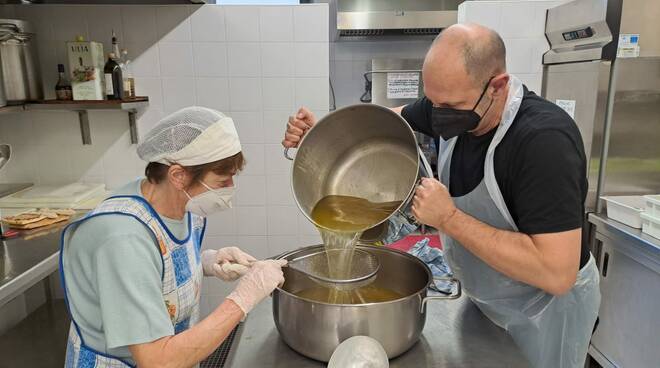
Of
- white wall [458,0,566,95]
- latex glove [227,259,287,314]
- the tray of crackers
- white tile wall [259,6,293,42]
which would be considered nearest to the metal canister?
the tray of crackers

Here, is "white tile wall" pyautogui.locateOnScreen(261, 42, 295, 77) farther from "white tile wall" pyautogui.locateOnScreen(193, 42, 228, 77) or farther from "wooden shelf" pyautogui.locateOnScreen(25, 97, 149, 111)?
"wooden shelf" pyautogui.locateOnScreen(25, 97, 149, 111)

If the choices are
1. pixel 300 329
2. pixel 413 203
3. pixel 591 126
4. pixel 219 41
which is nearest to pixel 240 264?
pixel 300 329

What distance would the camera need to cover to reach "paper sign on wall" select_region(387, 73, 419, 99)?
2.93 m

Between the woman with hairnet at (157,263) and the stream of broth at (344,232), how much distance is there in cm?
17

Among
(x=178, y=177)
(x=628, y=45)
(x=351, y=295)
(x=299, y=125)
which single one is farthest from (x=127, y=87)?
(x=628, y=45)

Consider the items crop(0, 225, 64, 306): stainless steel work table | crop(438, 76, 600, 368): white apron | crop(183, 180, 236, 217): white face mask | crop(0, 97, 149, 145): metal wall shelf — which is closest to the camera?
crop(183, 180, 236, 217): white face mask

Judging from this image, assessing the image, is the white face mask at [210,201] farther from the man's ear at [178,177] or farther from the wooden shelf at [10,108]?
the wooden shelf at [10,108]

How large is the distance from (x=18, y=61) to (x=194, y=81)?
787 millimetres

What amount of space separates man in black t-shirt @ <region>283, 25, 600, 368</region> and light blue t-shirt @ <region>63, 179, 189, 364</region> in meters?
0.59

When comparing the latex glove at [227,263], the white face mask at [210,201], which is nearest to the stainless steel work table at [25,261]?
the latex glove at [227,263]

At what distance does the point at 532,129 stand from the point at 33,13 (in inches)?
96.9

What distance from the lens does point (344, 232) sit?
122 centimetres

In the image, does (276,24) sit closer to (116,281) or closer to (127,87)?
(127,87)

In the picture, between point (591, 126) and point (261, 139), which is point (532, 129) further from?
point (261, 139)
